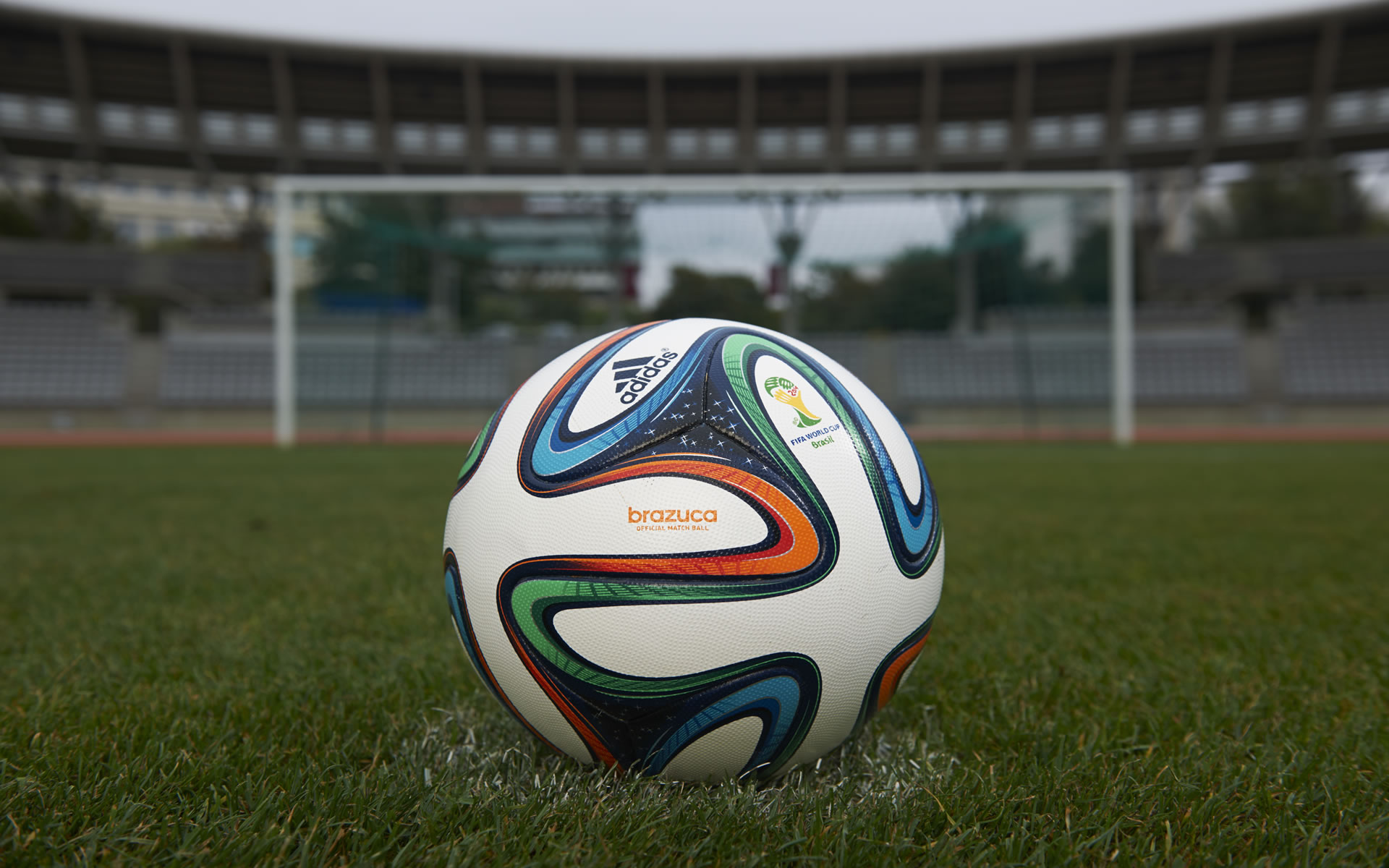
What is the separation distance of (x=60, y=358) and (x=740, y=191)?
1935 centimetres

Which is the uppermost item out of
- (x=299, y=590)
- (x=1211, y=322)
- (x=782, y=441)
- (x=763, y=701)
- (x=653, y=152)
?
(x=653, y=152)

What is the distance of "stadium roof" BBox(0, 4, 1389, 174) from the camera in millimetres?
23031

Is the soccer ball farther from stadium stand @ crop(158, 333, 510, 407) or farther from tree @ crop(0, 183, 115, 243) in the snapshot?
tree @ crop(0, 183, 115, 243)

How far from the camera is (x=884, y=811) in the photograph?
1.29 meters

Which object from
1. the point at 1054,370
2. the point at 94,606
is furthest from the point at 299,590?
the point at 1054,370

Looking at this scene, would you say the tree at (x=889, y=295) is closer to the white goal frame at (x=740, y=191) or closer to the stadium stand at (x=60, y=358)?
the white goal frame at (x=740, y=191)

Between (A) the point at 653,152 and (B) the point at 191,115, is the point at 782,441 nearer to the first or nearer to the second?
(A) the point at 653,152

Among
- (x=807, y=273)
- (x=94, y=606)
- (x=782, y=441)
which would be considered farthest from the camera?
(x=807, y=273)

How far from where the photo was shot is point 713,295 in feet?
34.9

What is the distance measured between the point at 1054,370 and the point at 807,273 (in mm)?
5264

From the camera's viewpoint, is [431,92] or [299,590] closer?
[299,590]

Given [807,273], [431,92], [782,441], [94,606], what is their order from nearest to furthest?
[782,441] < [94,606] < [807,273] < [431,92]

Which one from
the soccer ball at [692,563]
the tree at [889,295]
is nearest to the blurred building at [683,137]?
the tree at [889,295]

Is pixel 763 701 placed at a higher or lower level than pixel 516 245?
lower
